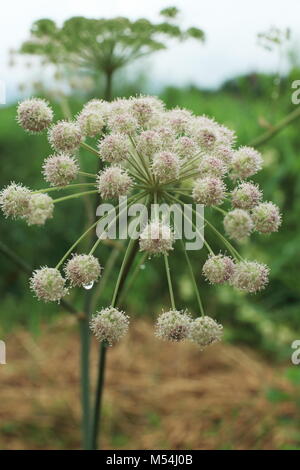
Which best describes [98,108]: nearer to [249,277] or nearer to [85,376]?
[249,277]

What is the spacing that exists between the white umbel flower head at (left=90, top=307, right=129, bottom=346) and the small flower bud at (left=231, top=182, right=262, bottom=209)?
14.0 inches

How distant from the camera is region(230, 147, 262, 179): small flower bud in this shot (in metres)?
1.35

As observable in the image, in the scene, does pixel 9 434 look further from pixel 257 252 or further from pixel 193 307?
pixel 257 252

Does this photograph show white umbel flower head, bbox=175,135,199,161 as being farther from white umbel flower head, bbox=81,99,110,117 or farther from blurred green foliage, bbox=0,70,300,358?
blurred green foliage, bbox=0,70,300,358

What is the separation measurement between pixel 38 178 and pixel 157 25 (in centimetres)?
255

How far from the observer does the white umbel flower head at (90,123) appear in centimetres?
134

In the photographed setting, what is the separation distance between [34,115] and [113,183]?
0.94ft

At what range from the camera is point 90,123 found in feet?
4.42

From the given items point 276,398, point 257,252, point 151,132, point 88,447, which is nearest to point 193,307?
point 257,252

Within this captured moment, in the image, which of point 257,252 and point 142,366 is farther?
point 257,252

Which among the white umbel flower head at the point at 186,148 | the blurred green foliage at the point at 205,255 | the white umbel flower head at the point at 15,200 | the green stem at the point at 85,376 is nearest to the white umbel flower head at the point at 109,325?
the white umbel flower head at the point at 15,200

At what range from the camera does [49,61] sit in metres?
2.33

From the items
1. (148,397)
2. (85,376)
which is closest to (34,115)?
(85,376)

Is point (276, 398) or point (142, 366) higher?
point (142, 366)
